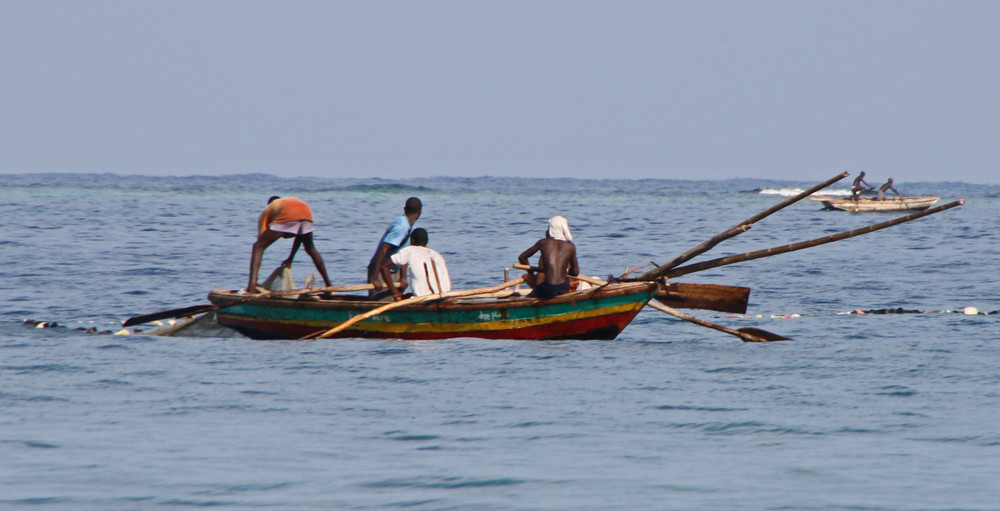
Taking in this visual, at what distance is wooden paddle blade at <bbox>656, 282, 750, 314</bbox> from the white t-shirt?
2527 millimetres

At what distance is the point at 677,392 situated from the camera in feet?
33.8

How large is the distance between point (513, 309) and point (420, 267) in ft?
3.85

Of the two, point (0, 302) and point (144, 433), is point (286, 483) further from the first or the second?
point (0, 302)

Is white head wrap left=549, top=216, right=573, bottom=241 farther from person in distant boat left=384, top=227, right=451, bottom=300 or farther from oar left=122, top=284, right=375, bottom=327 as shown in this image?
oar left=122, top=284, right=375, bottom=327

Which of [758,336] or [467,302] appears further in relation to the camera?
[758,336]

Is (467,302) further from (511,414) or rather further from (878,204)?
(878,204)

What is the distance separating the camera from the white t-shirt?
12562 millimetres

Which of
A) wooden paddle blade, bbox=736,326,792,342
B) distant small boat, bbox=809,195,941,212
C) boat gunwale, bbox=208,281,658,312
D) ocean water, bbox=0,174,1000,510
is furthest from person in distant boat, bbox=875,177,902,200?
boat gunwale, bbox=208,281,658,312

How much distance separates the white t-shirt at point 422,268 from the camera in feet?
41.2

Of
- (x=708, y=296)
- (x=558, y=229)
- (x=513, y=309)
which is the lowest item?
(x=513, y=309)

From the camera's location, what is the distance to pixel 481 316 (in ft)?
41.2

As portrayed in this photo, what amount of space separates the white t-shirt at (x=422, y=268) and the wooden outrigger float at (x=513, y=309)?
22cm

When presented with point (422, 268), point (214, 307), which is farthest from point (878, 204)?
point (214, 307)

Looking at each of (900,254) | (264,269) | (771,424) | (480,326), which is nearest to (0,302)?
(264,269)
